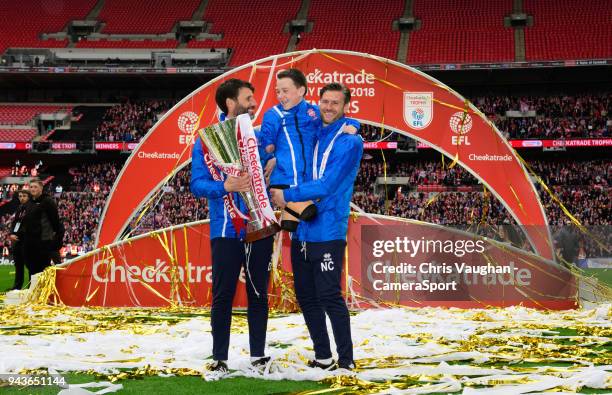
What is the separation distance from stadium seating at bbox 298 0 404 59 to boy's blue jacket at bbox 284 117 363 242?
102 ft

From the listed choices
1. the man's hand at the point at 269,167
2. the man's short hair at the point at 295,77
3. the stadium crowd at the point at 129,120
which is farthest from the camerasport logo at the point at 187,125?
the stadium crowd at the point at 129,120

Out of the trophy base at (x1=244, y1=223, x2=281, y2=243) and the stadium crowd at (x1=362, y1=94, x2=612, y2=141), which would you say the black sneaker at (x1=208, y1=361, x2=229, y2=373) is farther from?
the stadium crowd at (x1=362, y1=94, x2=612, y2=141)

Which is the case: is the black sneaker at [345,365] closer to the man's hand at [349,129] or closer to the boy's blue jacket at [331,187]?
the boy's blue jacket at [331,187]

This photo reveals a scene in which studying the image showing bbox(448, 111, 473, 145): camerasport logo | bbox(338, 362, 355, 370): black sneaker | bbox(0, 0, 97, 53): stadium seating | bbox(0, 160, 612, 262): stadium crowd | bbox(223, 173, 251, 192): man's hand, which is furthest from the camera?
bbox(0, 0, 97, 53): stadium seating

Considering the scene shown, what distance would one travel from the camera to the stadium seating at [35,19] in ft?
126

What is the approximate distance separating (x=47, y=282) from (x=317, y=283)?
526 centimetres

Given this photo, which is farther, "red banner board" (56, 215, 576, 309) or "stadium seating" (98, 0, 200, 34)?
"stadium seating" (98, 0, 200, 34)

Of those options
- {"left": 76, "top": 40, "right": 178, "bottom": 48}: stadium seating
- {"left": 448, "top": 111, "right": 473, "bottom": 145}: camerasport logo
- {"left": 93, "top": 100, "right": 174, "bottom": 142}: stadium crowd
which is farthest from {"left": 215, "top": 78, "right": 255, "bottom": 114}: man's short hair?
{"left": 76, "top": 40, "right": 178, "bottom": 48}: stadium seating

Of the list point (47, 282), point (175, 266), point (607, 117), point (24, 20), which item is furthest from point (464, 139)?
point (24, 20)

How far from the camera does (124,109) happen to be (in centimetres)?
3712

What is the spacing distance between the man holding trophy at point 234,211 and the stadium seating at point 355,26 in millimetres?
31250

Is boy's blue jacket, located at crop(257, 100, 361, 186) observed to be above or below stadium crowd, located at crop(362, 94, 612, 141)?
below

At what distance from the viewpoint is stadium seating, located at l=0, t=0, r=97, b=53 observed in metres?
38.5

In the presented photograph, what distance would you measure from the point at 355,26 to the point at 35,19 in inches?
651
